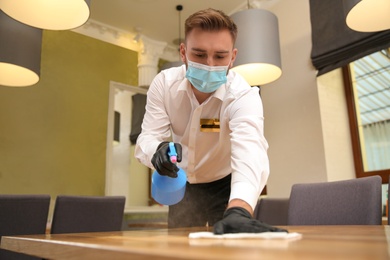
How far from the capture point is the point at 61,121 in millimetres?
3836

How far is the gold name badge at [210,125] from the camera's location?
1.36 m

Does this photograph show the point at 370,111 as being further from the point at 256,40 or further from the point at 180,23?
the point at 180,23

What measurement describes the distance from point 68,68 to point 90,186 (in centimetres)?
133

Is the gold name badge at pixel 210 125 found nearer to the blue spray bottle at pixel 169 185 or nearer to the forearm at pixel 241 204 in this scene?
the blue spray bottle at pixel 169 185

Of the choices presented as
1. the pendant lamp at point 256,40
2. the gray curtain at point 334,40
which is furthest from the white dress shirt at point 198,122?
the gray curtain at point 334,40

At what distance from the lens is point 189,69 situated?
4.23 ft

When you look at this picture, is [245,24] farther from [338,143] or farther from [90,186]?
[90,186]

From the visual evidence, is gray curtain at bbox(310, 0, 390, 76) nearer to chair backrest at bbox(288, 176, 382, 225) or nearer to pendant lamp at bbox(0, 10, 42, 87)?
chair backrest at bbox(288, 176, 382, 225)

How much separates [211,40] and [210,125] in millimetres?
334

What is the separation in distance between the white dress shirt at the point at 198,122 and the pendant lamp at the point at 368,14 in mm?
921

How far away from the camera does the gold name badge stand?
1360 mm

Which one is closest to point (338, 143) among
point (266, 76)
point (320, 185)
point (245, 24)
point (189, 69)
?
point (266, 76)

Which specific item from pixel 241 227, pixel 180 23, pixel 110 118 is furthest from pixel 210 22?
pixel 180 23

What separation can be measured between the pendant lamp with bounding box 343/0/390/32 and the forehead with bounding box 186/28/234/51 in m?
0.94
